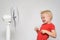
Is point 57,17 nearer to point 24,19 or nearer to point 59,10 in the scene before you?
point 59,10

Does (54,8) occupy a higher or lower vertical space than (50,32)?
higher

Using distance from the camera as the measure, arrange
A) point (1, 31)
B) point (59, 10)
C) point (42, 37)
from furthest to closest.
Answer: point (59, 10)
point (1, 31)
point (42, 37)

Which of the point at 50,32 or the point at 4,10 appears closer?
the point at 50,32

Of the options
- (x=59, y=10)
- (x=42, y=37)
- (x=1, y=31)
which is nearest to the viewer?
(x=42, y=37)

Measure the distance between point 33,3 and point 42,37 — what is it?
379 mm

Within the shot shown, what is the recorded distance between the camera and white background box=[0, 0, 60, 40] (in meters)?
1.25

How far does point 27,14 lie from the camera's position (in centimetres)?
128

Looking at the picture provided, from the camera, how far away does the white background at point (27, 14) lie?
4.10 feet

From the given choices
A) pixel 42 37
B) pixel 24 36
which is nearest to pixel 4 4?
pixel 24 36

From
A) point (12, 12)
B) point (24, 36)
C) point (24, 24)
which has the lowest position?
point (24, 36)

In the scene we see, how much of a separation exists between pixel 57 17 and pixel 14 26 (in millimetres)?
422

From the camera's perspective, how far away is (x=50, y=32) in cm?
110

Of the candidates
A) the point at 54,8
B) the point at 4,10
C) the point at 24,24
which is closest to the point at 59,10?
the point at 54,8

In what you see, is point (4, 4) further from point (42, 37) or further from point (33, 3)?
point (42, 37)
